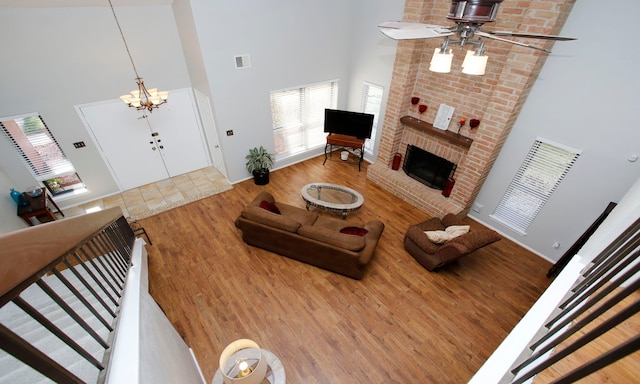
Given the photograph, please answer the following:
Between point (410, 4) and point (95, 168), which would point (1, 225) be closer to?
point (95, 168)

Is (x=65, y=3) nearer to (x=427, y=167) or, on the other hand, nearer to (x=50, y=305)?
(x=50, y=305)

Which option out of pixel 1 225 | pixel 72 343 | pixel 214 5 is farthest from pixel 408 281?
pixel 1 225

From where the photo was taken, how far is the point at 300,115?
6.68 meters

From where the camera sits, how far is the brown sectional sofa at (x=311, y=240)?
151 inches

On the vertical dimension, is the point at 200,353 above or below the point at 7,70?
below

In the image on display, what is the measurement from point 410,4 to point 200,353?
250 inches

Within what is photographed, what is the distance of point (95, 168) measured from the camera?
5.38 m

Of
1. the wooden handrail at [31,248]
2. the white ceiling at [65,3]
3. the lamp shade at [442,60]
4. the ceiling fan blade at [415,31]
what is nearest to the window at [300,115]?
the white ceiling at [65,3]

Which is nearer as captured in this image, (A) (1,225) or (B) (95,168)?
(A) (1,225)

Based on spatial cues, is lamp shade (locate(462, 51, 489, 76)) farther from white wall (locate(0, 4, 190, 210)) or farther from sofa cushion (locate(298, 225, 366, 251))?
white wall (locate(0, 4, 190, 210))

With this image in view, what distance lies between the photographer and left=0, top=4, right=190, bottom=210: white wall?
4059 mm

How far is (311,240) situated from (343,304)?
1.04m

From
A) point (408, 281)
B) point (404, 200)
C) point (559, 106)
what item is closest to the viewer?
point (559, 106)

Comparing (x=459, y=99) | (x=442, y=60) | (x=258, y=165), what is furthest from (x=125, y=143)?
(x=459, y=99)
